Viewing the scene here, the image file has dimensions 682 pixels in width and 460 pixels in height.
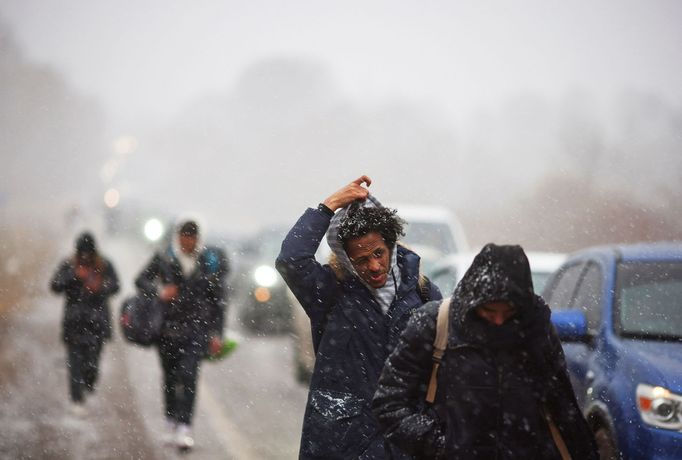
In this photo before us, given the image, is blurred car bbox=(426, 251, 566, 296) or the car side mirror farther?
blurred car bbox=(426, 251, 566, 296)

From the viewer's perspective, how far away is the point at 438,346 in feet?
8.75

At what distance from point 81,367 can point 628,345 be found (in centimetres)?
543

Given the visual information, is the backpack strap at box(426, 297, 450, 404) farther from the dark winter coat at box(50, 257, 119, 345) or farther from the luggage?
the dark winter coat at box(50, 257, 119, 345)

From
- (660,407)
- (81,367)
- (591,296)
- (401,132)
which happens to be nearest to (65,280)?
(81,367)

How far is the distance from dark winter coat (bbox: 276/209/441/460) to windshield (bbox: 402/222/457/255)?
27.3 ft

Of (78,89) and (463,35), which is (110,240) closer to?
(78,89)

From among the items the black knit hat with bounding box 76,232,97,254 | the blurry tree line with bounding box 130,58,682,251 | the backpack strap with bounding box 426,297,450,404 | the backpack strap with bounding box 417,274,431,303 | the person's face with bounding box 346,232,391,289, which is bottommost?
the backpack strap with bounding box 426,297,450,404

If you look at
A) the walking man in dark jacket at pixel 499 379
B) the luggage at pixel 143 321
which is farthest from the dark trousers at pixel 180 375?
the walking man in dark jacket at pixel 499 379

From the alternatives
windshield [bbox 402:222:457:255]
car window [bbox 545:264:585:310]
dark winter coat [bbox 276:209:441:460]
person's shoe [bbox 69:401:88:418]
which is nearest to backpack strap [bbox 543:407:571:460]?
dark winter coat [bbox 276:209:441:460]

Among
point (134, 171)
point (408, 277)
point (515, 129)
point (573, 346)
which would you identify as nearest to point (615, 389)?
point (573, 346)

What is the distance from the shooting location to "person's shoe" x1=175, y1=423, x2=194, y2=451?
6.83 metres

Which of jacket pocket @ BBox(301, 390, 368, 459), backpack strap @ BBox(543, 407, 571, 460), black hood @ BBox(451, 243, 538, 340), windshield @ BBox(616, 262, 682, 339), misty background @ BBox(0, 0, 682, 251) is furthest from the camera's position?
misty background @ BBox(0, 0, 682, 251)

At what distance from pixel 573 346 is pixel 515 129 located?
175ft

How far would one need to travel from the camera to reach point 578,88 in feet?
166
